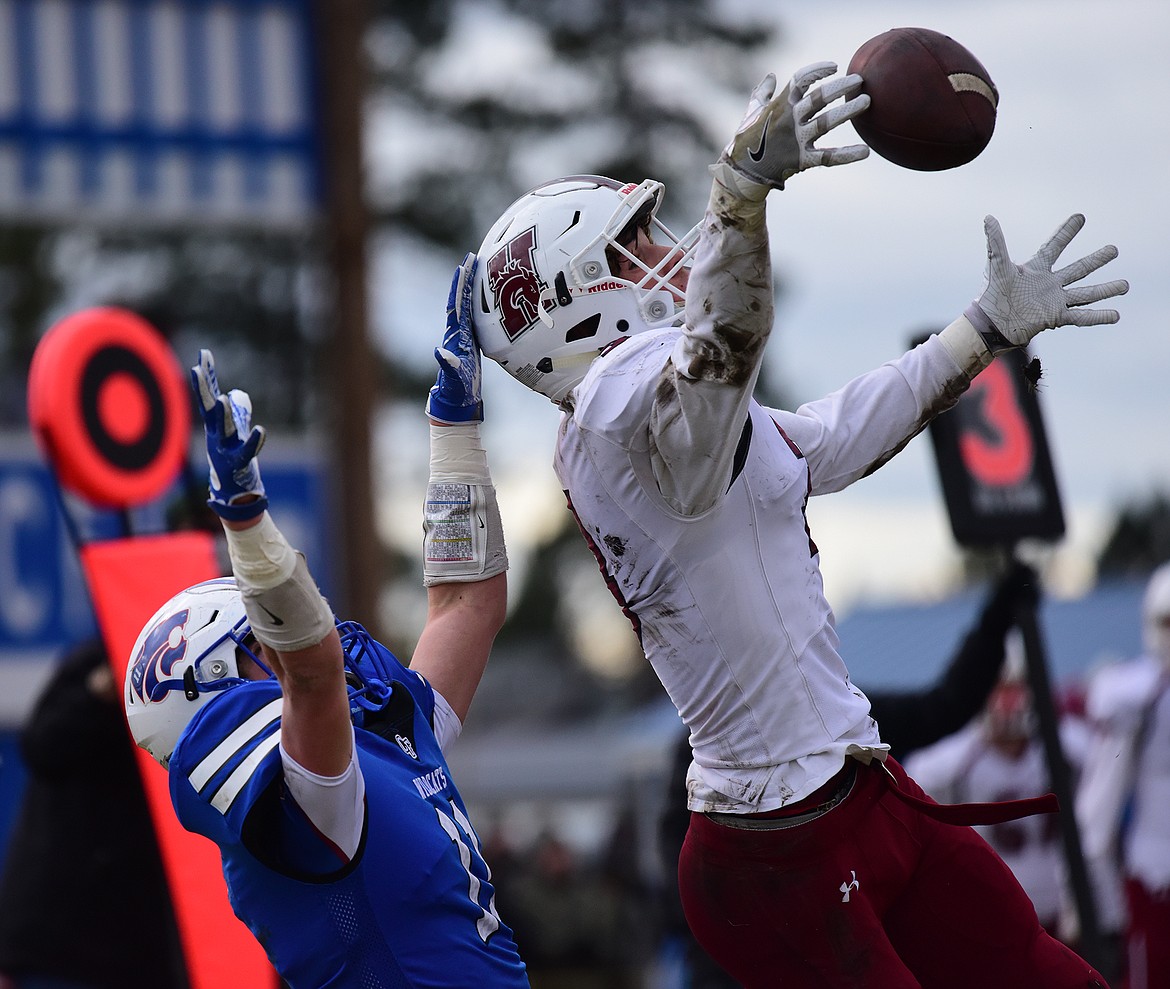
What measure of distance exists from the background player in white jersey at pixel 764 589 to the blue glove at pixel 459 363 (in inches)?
5.7

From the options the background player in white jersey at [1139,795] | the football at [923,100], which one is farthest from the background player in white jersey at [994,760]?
the football at [923,100]

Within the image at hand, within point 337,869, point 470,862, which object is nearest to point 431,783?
point 470,862

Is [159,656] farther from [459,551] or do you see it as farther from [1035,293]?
[1035,293]

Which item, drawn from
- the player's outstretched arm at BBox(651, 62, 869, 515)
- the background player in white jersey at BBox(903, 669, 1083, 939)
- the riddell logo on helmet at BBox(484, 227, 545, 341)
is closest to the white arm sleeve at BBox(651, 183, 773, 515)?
the player's outstretched arm at BBox(651, 62, 869, 515)

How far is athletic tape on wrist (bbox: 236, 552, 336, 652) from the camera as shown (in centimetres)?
232

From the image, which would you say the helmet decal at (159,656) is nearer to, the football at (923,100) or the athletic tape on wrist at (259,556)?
the athletic tape on wrist at (259,556)

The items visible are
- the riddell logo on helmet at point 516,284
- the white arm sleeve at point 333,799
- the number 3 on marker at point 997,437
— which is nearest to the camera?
the white arm sleeve at point 333,799

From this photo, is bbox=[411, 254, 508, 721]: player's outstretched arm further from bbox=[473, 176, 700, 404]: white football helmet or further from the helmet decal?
the helmet decal

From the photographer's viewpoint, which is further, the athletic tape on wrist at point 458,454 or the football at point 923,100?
the athletic tape on wrist at point 458,454

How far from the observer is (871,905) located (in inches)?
103

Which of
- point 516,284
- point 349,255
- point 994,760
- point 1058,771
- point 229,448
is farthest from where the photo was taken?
point 349,255

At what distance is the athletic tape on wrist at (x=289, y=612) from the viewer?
91.2 inches

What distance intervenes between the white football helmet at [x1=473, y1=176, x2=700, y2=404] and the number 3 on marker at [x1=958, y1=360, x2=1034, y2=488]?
7.88 ft

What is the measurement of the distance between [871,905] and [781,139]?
123 cm
